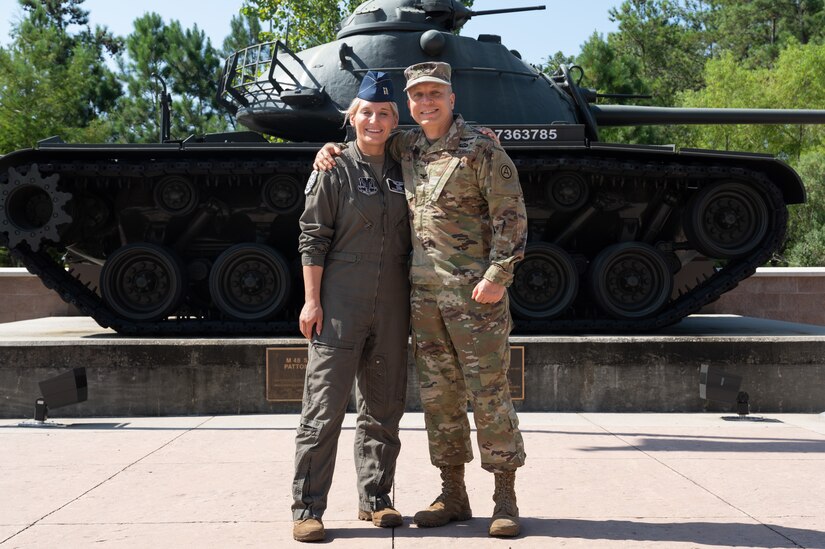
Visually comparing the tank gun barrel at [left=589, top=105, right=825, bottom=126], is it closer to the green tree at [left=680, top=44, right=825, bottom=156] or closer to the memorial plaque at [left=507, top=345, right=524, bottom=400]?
the memorial plaque at [left=507, top=345, right=524, bottom=400]

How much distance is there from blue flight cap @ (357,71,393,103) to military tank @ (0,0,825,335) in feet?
14.4

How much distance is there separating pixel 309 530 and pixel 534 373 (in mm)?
4380

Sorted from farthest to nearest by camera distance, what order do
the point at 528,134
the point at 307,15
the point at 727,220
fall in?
the point at 307,15 < the point at 727,220 < the point at 528,134

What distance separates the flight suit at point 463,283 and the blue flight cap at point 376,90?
0.35 metres

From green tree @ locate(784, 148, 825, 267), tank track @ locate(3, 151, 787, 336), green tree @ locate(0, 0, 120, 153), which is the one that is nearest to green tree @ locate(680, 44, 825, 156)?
green tree @ locate(784, 148, 825, 267)

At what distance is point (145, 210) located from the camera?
10.4 meters

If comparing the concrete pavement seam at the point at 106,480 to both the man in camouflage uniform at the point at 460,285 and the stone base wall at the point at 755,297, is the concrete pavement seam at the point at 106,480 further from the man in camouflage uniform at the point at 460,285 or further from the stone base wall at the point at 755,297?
the stone base wall at the point at 755,297

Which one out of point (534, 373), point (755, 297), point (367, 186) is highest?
point (367, 186)

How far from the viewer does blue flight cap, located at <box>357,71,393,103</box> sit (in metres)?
4.85

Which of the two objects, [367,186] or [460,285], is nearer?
[460,285]

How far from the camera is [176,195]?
9.96m

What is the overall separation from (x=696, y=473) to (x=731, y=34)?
52751 mm

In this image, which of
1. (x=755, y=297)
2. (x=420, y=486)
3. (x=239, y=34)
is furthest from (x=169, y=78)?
(x=420, y=486)

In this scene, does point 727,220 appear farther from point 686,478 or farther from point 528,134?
point 686,478
